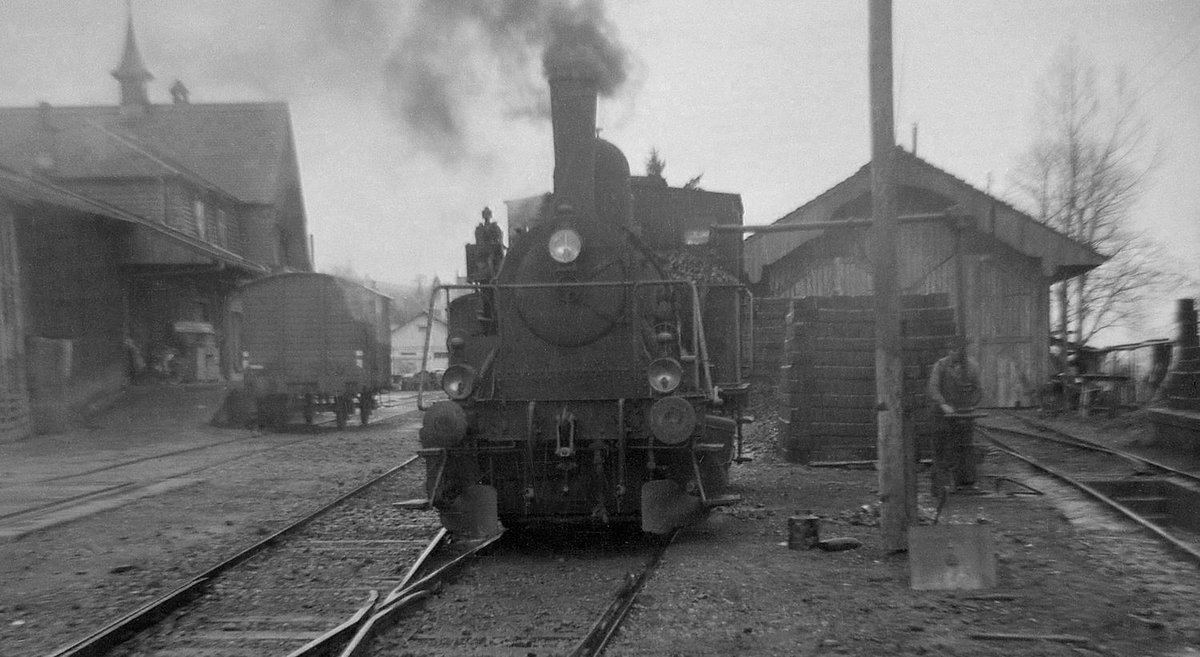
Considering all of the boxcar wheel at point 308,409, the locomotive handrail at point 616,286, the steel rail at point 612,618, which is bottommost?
the steel rail at point 612,618

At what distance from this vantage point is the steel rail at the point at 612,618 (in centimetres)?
534

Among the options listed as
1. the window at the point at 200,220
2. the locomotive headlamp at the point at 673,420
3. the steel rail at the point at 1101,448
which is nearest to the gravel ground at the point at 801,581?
the locomotive headlamp at the point at 673,420

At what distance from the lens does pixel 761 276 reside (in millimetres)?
22672

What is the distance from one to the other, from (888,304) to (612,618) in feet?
11.5

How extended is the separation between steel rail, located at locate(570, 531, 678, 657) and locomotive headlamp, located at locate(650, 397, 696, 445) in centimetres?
100

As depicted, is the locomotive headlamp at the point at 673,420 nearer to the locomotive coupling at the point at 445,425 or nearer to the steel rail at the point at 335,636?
the locomotive coupling at the point at 445,425

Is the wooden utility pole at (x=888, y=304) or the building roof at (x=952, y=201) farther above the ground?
the building roof at (x=952, y=201)

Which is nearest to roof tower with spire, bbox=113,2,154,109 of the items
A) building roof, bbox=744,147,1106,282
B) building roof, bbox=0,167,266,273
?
building roof, bbox=0,167,266,273

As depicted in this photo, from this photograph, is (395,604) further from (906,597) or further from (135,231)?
(135,231)

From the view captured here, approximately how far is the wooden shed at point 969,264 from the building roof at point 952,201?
22 millimetres

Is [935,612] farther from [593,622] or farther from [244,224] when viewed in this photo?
[244,224]

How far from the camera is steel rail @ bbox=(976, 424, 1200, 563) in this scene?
25.4ft

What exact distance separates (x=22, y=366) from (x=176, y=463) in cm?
644

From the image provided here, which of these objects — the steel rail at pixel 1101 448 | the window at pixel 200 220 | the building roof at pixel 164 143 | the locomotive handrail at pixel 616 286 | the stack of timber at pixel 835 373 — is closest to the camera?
the locomotive handrail at pixel 616 286
